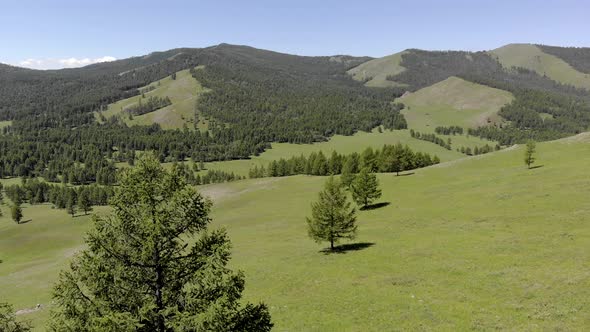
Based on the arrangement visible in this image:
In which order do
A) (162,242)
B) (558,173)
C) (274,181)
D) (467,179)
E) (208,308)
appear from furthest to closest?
(274,181) → (467,179) → (558,173) → (162,242) → (208,308)

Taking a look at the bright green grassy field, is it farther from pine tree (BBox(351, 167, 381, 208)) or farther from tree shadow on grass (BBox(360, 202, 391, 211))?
pine tree (BBox(351, 167, 381, 208))

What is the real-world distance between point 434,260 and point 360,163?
3286 inches

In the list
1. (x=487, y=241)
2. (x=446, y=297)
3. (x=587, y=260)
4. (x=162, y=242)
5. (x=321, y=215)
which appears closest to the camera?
(x=162, y=242)

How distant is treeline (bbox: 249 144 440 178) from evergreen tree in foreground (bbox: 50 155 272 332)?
79.5m

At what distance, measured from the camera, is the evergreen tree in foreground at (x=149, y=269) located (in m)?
13.9

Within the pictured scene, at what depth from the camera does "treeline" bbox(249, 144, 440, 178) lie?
115875 millimetres

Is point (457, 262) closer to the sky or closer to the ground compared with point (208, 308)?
closer to the ground

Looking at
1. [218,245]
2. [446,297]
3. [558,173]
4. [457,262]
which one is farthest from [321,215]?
[558,173]

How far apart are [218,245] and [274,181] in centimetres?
11871

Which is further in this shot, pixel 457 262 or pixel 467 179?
pixel 467 179

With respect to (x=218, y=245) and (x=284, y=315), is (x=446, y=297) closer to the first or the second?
(x=284, y=315)

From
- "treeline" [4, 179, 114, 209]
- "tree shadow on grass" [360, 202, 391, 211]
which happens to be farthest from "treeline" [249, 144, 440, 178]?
"treeline" [4, 179, 114, 209]

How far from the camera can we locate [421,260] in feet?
139

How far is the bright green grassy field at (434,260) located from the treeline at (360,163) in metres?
17.6
